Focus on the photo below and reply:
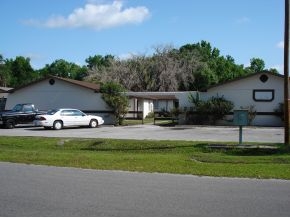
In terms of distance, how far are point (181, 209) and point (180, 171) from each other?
15.8 feet

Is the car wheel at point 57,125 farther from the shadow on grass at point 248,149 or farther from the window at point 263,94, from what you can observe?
the shadow on grass at point 248,149

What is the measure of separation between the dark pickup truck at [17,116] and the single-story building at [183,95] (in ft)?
18.8

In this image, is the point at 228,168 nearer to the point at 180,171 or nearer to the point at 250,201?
the point at 180,171

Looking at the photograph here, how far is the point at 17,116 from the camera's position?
106 feet

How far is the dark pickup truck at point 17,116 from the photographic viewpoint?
31.6 meters

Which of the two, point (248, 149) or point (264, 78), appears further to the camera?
point (264, 78)

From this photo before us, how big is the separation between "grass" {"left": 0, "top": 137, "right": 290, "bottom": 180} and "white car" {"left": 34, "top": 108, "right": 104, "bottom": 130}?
7951 mm

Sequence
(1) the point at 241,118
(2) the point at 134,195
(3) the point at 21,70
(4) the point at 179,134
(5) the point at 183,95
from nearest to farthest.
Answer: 1. (2) the point at 134,195
2. (1) the point at 241,118
3. (4) the point at 179,134
4. (5) the point at 183,95
5. (3) the point at 21,70

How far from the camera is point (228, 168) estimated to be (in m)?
12.9

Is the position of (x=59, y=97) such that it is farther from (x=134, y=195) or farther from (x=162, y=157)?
(x=134, y=195)

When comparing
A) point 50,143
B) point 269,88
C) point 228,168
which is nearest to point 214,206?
point 228,168

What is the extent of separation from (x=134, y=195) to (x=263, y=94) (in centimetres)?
2609

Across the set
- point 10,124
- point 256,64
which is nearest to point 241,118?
point 10,124

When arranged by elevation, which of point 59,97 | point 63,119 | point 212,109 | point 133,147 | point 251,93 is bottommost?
point 133,147
